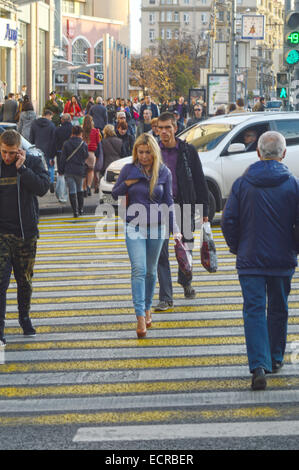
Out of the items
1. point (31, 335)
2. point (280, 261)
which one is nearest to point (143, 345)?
point (31, 335)

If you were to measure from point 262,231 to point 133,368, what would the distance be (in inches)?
59.4

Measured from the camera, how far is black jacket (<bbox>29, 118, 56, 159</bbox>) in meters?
19.7

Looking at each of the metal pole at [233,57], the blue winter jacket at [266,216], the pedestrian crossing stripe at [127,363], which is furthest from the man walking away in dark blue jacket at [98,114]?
the blue winter jacket at [266,216]

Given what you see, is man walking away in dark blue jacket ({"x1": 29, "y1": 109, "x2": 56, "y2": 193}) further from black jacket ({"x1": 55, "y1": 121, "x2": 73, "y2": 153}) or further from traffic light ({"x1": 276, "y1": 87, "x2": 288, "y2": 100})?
traffic light ({"x1": 276, "y1": 87, "x2": 288, "y2": 100})

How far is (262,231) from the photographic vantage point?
6488 mm

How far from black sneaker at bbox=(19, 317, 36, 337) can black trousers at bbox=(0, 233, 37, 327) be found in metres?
0.05

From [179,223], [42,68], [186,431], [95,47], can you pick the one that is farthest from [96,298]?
[95,47]

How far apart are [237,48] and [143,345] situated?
2629 cm

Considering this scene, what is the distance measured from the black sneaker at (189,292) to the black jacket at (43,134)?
406 inches

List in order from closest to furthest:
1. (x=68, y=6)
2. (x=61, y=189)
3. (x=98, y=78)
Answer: (x=61, y=189) < (x=98, y=78) < (x=68, y=6)

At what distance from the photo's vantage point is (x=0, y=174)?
25.8ft

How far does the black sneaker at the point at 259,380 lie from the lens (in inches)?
252

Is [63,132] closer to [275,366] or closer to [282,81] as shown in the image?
[282,81]
